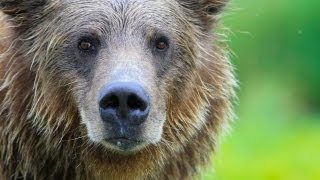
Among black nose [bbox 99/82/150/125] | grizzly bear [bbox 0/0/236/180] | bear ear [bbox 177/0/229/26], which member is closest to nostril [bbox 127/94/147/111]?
→ black nose [bbox 99/82/150/125]

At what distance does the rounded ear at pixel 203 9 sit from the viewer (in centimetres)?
930

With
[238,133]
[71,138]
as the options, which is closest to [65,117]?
[71,138]

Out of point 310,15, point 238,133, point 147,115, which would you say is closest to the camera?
point 147,115

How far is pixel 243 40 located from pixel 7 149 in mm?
11962

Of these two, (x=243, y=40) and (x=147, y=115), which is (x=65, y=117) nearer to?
(x=147, y=115)

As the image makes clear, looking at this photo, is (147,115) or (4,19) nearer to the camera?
(147,115)

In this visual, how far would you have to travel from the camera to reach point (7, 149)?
29.6 feet

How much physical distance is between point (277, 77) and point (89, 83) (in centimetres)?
1275

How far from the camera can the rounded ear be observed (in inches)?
366

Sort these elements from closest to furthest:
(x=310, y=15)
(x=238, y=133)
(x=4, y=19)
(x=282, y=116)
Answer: (x=4, y=19) < (x=238, y=133) < (x=282, y=116) < (x=310, y=15)

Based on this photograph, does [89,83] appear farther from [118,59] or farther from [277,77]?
[277,77]

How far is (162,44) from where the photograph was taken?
352 inches

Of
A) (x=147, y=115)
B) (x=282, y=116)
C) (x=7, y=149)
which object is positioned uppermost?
(x=147, y=115)

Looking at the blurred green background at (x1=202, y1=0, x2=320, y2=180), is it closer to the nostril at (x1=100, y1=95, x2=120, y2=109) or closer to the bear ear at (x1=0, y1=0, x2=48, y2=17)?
the bear ear at (x1=0, y1=0, x2=48, y2=17)
